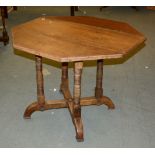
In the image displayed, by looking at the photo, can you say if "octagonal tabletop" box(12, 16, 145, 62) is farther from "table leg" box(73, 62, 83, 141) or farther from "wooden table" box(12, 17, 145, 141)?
"table leg" box(73, 62, 83, 141)

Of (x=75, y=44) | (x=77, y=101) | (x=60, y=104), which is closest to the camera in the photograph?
(x=75, y=44)

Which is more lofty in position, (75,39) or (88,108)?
(75,39)

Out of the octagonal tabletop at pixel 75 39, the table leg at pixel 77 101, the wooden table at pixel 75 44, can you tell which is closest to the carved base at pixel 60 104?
the wooden table at pixel 75 44

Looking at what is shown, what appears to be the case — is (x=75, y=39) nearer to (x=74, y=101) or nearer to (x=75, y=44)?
(x=75, y=44)

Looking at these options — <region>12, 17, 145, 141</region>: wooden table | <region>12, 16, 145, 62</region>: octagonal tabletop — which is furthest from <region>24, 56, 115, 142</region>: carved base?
<region>12, 16, 145, 62</region>: octagonal tabletop

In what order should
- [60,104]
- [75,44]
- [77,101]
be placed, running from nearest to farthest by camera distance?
[75,44], [77,101], [60,104]

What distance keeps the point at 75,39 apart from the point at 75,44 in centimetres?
9

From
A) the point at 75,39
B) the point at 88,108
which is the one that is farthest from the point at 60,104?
the point at 75,39

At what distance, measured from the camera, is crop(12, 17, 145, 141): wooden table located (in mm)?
1632

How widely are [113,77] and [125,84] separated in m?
0.18

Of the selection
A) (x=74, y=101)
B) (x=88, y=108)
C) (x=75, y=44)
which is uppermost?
(x=75, y=44)

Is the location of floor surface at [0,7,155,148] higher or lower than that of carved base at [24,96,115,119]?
lower

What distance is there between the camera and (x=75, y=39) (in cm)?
182
